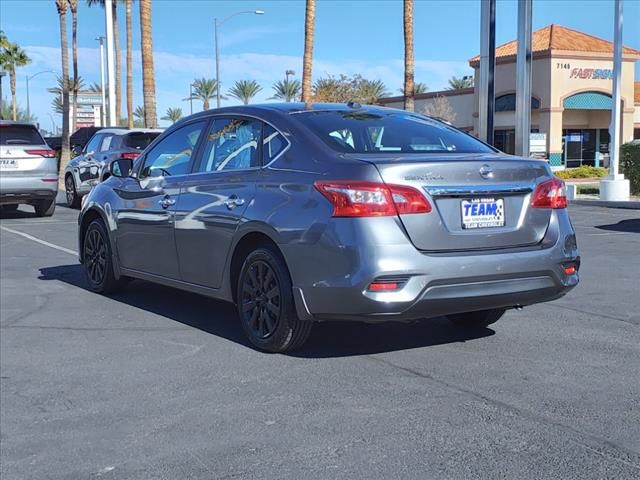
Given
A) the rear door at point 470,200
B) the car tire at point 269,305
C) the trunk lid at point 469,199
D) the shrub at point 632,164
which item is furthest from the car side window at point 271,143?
the shrub at point 632,164

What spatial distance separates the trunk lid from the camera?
4.83m

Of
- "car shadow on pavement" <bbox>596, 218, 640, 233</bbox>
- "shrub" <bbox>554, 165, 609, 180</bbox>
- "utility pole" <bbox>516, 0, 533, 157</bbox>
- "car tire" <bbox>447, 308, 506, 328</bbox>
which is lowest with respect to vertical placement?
"car tire" <bbox>447, 308, 506, 328</bbox>

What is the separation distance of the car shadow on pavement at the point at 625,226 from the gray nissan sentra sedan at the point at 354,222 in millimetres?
8220

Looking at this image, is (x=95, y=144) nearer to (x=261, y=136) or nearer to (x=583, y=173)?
(x=261, y=136)

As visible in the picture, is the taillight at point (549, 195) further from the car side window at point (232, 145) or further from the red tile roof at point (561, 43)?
the red tile roof at point (561, 43)

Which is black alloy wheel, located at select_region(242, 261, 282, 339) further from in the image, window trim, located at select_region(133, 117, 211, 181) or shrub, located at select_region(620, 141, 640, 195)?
shrub, located at select_region(620, 141, 640, 195)

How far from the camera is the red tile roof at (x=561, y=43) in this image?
42969mm

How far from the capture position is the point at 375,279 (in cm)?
471

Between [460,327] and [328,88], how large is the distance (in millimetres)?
44046

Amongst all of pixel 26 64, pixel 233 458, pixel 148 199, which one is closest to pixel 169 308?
pixel 148 199

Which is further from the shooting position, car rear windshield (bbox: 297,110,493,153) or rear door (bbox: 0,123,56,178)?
rear door (bbox: 0,123,56,178)

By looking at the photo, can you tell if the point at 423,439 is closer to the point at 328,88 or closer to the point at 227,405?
the point at 227,405

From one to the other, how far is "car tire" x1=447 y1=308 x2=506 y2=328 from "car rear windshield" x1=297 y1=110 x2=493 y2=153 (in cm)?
125

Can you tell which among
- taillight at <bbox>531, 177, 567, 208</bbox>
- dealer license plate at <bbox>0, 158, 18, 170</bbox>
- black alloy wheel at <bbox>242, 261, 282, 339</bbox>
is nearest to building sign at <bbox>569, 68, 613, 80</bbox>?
dealer license plate at <bbox>0, 158, 18, 170</bbox>
